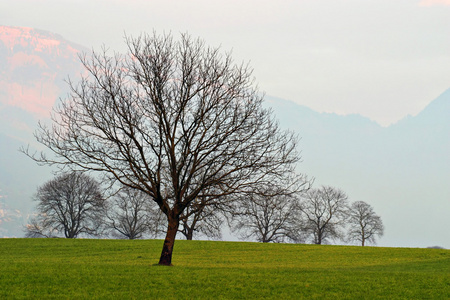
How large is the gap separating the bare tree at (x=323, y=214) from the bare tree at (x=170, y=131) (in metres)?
58.1

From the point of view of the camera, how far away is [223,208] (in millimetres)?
28062

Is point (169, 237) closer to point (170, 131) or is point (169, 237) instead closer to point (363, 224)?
point (170, 131)

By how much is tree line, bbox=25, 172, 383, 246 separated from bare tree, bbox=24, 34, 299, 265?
42256 millimetres

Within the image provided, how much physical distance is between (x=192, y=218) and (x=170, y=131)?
46.0 m

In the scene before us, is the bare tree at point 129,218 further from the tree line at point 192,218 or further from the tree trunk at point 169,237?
the tree trunk at point 169,237

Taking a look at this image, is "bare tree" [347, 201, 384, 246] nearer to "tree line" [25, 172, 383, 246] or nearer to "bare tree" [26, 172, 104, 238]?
"tree line" [25, 172, 383, 246]

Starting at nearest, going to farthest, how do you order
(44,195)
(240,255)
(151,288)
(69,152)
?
(151,288)
(69,152)
(240,255)
(44,195)

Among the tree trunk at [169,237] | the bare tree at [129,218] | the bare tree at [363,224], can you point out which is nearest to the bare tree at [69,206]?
the bare tree at [129,218]

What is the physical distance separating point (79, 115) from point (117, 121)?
2.32 meters

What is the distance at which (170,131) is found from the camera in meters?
28.4

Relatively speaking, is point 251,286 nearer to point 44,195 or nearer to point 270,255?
point 270,255

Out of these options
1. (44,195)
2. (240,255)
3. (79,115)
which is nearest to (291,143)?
(79,115)

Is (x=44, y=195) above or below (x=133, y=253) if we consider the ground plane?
above

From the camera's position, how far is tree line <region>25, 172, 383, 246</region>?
78.5 metres
